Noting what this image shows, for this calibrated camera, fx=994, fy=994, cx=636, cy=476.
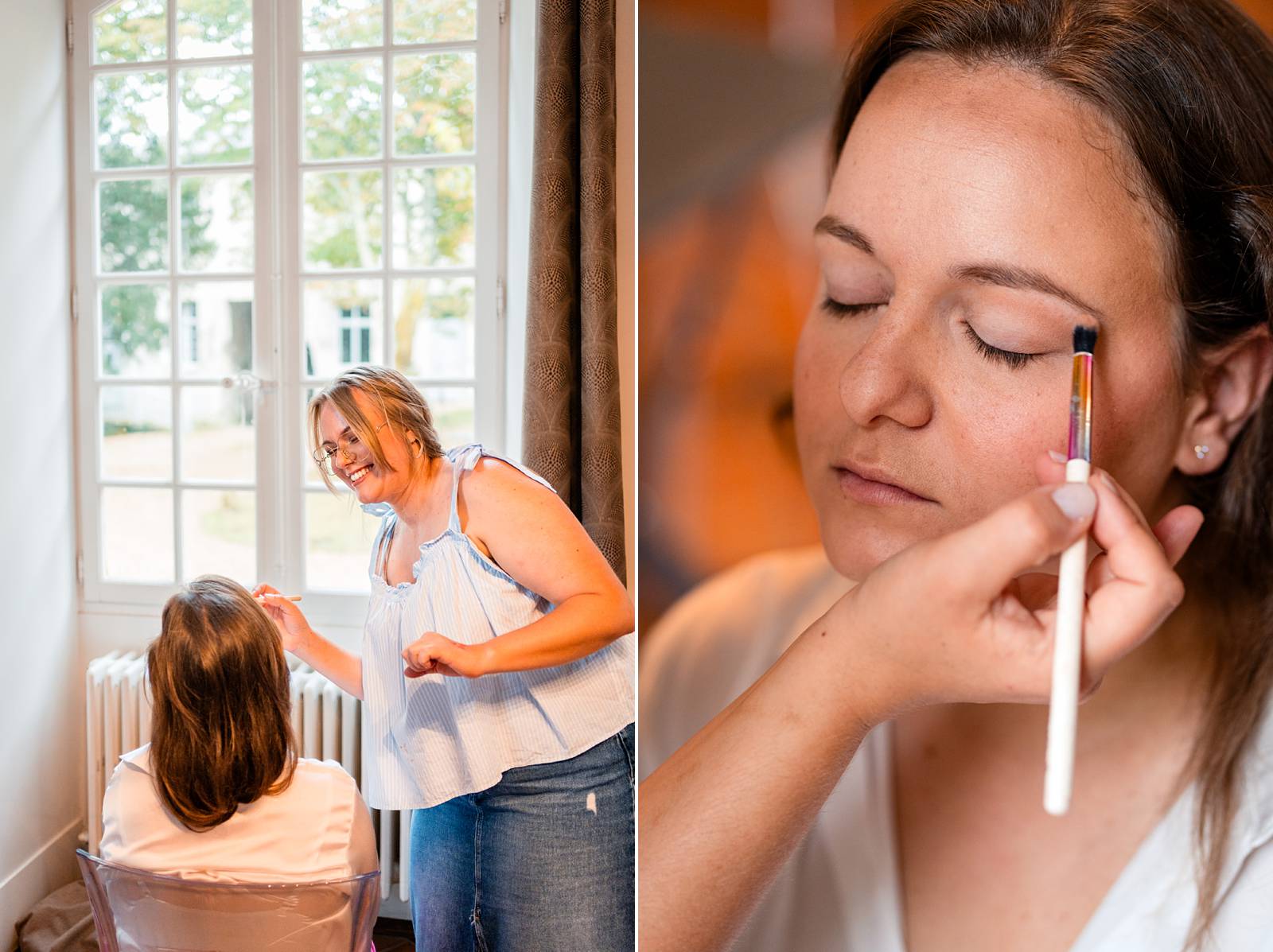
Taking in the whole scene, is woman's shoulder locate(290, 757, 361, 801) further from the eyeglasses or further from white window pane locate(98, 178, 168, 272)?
white window pane locate(98, 178, 168, 272)

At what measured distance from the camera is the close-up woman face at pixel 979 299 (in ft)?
1.93

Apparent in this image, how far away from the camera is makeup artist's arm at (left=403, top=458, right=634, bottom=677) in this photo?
1.32 m

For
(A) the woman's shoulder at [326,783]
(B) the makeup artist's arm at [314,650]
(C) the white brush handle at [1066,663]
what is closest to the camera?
(C) the white brush handle at [1066,663]

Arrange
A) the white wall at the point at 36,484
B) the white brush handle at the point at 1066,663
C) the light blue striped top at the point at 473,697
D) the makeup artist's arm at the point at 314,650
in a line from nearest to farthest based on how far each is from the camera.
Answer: the white brush handle at the point at 1066,663 → the light blue striped top at the point at 473,697 → the makeup artist's arm at the point at 314,650 → the white wall at the point at 36,484

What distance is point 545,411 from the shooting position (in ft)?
6.82

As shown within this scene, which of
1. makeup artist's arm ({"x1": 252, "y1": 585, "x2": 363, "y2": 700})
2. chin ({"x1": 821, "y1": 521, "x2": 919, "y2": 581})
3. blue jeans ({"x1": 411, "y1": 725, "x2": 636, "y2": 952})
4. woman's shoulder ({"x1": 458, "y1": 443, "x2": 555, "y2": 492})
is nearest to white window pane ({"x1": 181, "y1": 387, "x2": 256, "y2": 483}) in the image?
makeup artist's arm ({"x1": 252, "y1": 585, "x2": 363, "y2": 700})

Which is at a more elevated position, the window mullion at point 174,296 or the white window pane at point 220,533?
the window mullion at point 174,296

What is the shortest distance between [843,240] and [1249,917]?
1.64 feet

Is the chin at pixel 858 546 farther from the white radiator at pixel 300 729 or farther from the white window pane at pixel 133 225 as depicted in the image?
the white window pane at pixel 133 225

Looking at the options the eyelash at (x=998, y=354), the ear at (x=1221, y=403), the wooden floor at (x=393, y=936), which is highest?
the eyelash at (x=998, y=354)

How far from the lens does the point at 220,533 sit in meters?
2.57

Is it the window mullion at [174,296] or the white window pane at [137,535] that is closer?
the window mullion at [174,296]

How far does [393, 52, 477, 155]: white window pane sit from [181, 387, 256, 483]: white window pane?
0.78 meters

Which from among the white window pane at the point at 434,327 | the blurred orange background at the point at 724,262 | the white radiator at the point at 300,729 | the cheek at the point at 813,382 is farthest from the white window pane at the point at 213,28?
the cheek at the point at 813,382
